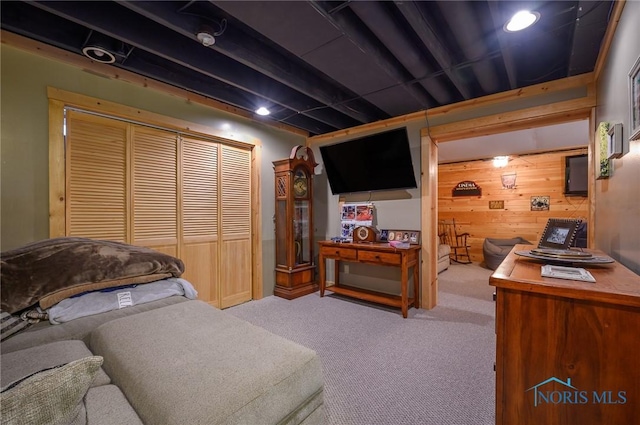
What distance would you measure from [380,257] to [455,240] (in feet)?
14.6

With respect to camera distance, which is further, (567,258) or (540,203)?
(540,203)

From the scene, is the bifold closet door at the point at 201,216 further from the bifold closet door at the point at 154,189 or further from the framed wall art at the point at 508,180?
the framed wall art at the point at 508,180

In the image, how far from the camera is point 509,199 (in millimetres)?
6203

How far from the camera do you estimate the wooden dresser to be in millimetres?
839

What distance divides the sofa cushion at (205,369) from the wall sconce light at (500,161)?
6788 mm

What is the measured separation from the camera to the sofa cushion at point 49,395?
0.58 m

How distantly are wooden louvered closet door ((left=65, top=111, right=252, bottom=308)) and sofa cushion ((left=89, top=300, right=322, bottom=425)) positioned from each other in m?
1.54

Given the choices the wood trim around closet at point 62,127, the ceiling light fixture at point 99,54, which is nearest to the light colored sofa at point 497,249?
the wood trim around closet at point 62,127

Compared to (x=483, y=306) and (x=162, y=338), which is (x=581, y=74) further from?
(x=162, y=338)

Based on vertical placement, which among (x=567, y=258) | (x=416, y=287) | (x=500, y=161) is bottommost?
(x=416, y=287)

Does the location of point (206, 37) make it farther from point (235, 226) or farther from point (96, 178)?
point (235, 226)

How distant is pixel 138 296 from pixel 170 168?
161 cm

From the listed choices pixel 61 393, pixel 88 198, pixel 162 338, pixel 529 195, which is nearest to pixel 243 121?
pixel 88 198

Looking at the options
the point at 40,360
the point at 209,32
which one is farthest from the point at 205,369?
the point at 209,32
